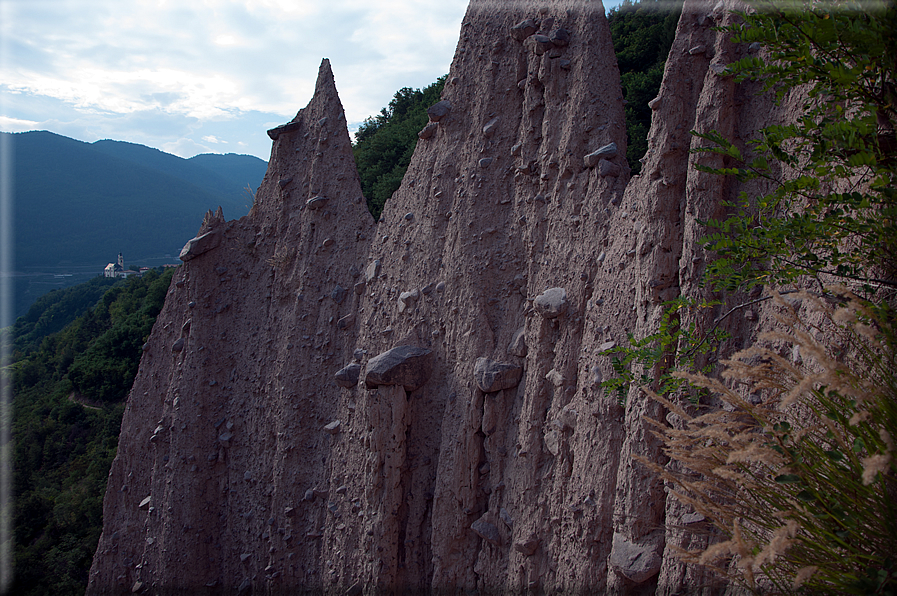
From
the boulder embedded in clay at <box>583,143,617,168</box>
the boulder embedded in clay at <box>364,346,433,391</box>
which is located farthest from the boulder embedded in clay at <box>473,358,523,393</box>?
the boulder embedded in clay at <box>583,143,617,168</box>

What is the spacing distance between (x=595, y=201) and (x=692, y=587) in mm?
3435

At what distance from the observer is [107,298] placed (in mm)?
21812

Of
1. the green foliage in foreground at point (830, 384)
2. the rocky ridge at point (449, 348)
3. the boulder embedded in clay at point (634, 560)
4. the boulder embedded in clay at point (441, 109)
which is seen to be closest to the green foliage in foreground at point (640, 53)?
the boulder embedded in clay at point (441, 109)

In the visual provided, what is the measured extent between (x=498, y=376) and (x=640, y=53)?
11584mm

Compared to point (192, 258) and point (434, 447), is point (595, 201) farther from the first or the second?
point (192, 258)

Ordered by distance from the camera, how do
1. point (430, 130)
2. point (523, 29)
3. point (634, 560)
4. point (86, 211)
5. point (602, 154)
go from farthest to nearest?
point (86, 211)
point (430, 130)
point (523, 29)
point (602, 154)
point (634, 560)

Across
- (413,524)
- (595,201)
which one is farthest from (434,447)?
(595,201)

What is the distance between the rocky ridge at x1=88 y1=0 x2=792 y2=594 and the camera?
4.09 m

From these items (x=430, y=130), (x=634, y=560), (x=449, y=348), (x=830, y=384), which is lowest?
(x=634, y=560)

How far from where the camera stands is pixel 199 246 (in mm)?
8102

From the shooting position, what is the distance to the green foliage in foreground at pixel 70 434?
10.8m

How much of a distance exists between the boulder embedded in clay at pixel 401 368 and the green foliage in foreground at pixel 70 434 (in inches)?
351

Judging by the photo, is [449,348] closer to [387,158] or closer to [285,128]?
[285,128]

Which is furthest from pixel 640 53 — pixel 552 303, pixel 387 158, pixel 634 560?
pixel 634 560
